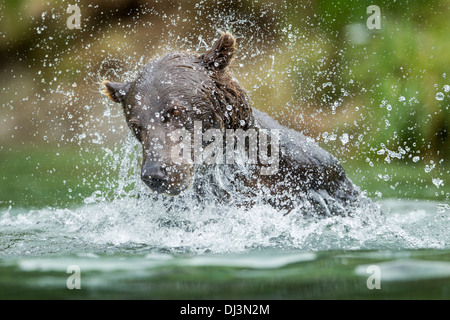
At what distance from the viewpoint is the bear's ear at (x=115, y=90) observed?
15.5 feet

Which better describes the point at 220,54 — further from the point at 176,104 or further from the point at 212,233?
the point at 212,233

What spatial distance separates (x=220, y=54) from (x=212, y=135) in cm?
60

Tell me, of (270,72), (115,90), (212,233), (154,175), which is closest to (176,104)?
(154,175)

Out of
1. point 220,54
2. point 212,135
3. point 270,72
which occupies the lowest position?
point 212,135

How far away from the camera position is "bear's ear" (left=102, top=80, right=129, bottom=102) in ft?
15.5

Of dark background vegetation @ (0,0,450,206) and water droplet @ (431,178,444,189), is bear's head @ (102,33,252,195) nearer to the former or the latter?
water droplet @ (431,178,444,189)

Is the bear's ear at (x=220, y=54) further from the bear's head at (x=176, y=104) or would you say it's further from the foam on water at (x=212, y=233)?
the foam on water at (x=212, y=233)

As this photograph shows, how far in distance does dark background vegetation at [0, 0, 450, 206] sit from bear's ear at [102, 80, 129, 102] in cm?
503

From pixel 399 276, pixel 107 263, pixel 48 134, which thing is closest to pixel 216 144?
pixel 107 263

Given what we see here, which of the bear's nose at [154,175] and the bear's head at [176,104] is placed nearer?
the bear's nose at [154,175]

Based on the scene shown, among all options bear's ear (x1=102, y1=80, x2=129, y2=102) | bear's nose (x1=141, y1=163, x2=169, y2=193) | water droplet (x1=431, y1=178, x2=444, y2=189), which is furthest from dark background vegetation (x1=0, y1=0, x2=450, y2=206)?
bear's nose (x1=141, y1=163, x2=169, y2=193)

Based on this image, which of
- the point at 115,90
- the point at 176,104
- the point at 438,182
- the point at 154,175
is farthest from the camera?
the point at 438,182

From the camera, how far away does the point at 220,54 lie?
4652 millimetres

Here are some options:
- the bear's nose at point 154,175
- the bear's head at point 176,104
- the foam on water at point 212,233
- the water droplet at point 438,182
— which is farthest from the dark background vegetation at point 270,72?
the bear's nose at point 154,175
